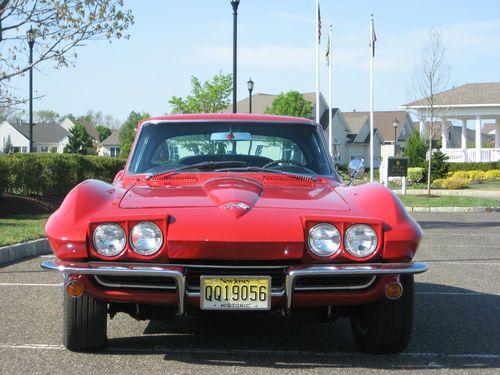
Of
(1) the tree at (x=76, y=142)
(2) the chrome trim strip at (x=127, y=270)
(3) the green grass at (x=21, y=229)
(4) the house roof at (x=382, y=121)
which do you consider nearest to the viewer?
(2) the chrome trim strip at (x=127, y=270)

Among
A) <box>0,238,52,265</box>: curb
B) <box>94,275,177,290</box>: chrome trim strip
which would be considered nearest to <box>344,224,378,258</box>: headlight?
<box>94,275,177,290</box>: chrome trim strip

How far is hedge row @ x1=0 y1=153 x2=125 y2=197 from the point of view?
Answer: 18047mm

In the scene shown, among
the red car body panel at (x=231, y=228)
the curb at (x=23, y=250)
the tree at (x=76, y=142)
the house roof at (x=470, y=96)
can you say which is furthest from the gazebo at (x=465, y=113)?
the tree at (x=76, y=142)

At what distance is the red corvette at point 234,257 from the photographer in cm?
400

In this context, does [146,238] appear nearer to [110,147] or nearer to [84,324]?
[84,324]

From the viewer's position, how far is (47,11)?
14.6 metres

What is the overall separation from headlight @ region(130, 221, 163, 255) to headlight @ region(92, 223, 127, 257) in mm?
62

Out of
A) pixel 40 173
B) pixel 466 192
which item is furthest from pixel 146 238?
pixel 466 192

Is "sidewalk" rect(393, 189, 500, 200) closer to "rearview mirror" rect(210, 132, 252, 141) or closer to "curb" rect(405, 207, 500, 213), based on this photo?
"curb" rect(405, 207, 500, 213)

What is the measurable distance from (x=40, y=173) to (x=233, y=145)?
46.7 ft

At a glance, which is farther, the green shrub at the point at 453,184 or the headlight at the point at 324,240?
the green shrub at the point at 453,184

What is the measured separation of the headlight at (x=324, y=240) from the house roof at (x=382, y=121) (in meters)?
70.2

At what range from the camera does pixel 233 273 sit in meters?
4.05

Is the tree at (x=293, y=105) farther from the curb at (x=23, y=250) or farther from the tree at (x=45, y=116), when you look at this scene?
the tree at (x=45, y=116)
